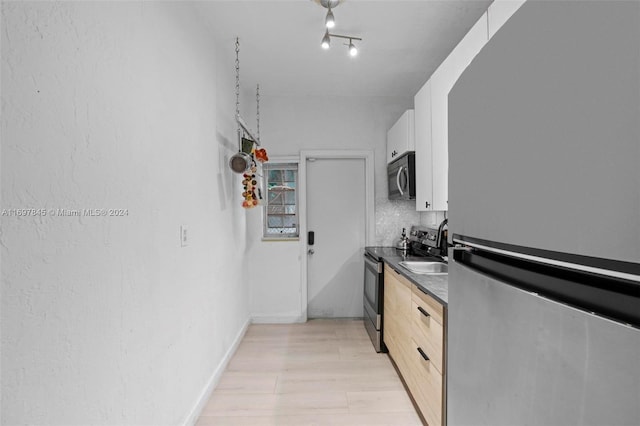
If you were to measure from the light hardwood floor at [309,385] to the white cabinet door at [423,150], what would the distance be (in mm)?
1372

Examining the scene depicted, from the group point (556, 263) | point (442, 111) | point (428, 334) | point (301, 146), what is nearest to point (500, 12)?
point (442, 111)

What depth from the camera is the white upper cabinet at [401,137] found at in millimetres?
2750

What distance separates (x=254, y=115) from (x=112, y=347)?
2886mm

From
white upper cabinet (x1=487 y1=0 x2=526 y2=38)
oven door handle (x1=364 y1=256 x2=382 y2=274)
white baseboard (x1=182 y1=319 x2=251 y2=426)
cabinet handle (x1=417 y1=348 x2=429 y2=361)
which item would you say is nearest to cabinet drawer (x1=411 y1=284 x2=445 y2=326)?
cabinet handle (x1=417 y1=348 x2=429 y2=361)

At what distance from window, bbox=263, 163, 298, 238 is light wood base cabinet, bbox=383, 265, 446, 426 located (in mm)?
1489

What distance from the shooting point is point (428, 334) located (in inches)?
66.5

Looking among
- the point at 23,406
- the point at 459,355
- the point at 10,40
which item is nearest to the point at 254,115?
the point at 10,40

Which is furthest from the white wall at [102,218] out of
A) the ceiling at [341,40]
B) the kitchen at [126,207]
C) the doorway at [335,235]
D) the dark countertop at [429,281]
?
the doorway at [335,235]

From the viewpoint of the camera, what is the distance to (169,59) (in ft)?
5.24

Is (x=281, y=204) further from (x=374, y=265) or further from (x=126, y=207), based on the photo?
(x=126, y=207)

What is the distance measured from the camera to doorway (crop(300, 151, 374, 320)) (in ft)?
11.8

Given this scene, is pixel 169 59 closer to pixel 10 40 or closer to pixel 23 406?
pixel 10 40

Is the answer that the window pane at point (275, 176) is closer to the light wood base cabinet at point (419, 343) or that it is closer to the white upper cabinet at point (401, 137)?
the white upper cabinet at point (401, 137)

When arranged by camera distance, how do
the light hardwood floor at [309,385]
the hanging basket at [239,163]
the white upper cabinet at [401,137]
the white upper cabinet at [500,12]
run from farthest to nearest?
1. the white upper cabinet at [401,137]
2. the hanging basket at [239,163]
3. the light hardwood floor at [309,385]
4. the white upper cabinet at [500,12]
